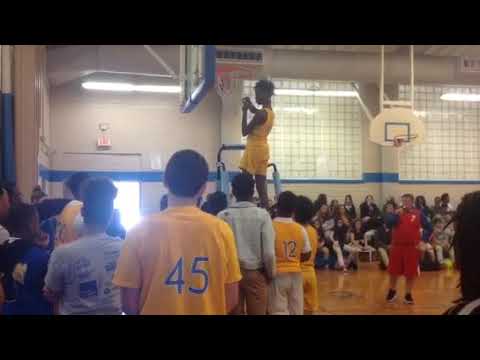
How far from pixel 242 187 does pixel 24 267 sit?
1536 millimetres

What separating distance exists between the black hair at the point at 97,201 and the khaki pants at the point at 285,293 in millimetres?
1658

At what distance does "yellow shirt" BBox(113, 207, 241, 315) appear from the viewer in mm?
1864

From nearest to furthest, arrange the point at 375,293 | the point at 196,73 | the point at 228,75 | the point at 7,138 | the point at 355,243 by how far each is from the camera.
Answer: the point at 196,73 → the point at 7,138 → the point at 375,293 → the point at 228,75 → the point at 355,243

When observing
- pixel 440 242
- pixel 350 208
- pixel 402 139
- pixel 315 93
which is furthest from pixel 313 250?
pixel 315 93

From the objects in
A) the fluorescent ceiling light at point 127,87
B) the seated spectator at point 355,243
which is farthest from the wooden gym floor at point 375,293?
the fluorescent ceiling light at point 127,87

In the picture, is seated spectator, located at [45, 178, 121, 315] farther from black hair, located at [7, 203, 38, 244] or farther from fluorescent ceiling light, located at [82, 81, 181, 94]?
fluorescent ceiling light, located at [82, 81, 181, 94]

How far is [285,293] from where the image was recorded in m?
3.75

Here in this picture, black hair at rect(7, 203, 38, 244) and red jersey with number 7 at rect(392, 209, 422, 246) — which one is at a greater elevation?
black hair at rect(7, 203, 38, 244)

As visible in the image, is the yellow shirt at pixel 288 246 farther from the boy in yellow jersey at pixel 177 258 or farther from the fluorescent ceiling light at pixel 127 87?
the fluorescent ceiling light at pixel 127 87

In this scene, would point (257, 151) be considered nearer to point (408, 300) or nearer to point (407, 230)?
point (407, 230)

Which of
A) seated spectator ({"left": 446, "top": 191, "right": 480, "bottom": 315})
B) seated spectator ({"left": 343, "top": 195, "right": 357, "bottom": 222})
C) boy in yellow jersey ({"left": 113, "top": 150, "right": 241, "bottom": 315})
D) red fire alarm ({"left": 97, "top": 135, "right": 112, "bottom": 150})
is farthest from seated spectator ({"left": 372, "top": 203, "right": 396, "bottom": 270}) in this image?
seated spectator ({"left": 446, "top": 191, "right": 480, "bottom": 315})

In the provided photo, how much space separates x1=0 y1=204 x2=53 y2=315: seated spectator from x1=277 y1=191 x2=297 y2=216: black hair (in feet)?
5.71
